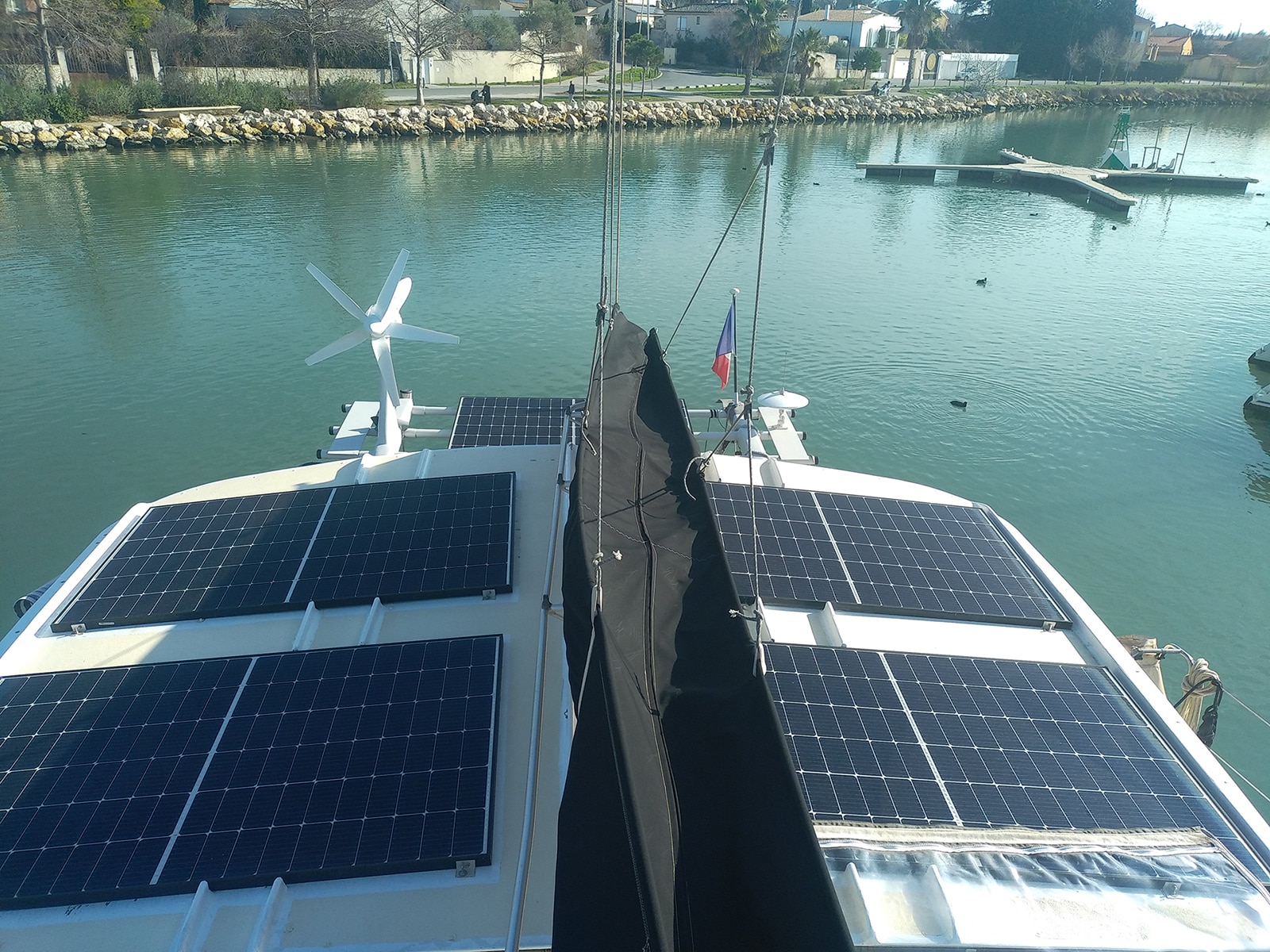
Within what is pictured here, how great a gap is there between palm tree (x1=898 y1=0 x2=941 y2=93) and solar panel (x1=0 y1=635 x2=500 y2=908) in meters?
136

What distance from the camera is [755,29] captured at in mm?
101250

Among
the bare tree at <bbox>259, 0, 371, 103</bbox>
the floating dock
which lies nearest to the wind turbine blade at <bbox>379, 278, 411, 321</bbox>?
the floating dock

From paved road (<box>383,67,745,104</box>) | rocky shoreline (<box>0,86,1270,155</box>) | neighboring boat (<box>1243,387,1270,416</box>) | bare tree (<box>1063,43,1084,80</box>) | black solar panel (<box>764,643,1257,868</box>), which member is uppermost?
bare tree (<box>1063,43,1084,80</box>)

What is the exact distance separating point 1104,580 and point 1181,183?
67597 millimetres

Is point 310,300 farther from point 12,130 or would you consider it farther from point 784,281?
point 12,130

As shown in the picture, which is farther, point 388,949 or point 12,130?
point 12,130

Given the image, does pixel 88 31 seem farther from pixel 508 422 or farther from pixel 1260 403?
pixel 1260 403

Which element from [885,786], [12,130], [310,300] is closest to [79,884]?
[885,786]

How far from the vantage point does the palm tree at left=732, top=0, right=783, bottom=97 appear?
100 m

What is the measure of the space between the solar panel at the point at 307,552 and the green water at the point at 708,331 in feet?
32.8

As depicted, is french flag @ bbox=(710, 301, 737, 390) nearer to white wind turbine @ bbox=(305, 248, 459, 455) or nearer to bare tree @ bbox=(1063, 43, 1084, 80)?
white wind turbine @ bbox=(305, 248, 459, 455)

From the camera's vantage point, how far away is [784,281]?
137ft

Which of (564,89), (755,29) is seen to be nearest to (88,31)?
(564,89)

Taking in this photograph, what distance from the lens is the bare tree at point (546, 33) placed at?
3878 inches
